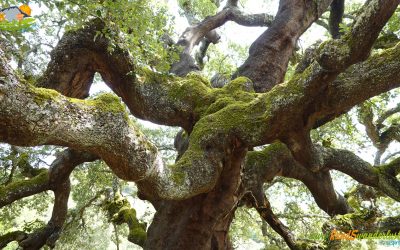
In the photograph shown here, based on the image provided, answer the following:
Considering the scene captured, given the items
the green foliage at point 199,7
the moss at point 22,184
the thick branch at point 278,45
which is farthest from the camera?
the green foliage at point 199,7

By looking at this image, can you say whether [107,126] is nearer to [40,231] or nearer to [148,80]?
[148,80]

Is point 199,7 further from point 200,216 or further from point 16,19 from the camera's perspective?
point 16,19

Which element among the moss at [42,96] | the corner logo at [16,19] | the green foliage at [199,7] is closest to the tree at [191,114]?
the moss at [42,96]

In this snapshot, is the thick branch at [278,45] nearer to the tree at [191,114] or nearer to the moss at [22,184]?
the tree at [191,114]

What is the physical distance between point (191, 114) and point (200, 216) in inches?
Result: 71.4

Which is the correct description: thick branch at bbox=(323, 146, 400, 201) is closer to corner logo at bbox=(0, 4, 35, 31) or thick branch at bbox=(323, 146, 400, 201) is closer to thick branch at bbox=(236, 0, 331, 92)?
thick branch at bbox=(236, 0, 331, 92)

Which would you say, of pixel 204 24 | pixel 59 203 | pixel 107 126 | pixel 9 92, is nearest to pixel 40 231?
pixel 59 203

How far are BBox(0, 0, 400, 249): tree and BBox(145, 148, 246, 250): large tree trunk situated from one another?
18 mm

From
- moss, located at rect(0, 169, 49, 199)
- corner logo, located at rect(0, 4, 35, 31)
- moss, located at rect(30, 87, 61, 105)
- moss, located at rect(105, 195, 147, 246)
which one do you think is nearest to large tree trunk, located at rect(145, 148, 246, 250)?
moss, located at rect(105, 195, 147, 246)

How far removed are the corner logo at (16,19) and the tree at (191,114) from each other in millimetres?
398

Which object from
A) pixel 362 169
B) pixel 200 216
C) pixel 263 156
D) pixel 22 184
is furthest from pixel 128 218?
pixel 362 169

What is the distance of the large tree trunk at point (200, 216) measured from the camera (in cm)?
536

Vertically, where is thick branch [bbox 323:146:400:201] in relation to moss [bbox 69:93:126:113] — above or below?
above

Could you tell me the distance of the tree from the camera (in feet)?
10.5
